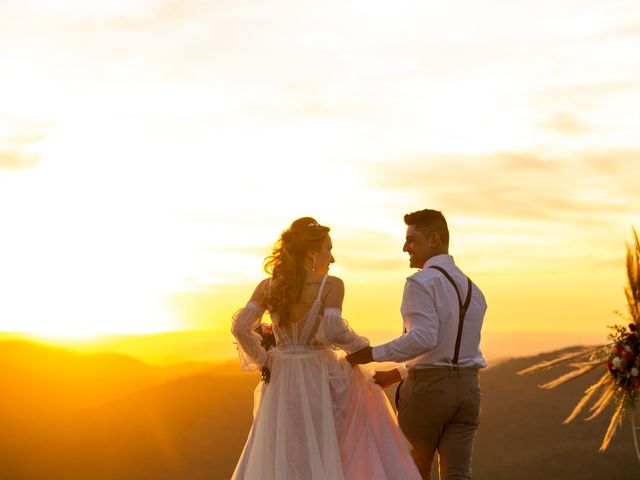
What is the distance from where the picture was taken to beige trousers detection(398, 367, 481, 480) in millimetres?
8047

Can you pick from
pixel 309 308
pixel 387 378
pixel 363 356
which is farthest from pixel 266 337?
pixel 387 378

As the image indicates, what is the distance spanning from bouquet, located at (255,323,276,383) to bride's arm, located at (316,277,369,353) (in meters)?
0.47

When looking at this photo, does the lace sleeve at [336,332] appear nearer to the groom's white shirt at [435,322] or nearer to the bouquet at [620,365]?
the groom's white shirt at [435,322]

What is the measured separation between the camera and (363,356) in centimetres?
855

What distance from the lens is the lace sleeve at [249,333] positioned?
8.59 m

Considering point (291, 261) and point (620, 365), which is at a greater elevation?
point (291, 261)

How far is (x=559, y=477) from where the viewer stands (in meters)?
79.6

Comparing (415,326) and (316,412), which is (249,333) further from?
(415,326)

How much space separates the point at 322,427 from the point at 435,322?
1429 millimetres

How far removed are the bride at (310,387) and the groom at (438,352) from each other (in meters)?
0.33

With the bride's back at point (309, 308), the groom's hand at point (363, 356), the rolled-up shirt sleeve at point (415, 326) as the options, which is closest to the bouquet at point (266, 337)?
the bride's back at point (309, 308)

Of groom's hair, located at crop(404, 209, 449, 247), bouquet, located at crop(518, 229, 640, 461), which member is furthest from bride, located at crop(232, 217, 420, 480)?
bouquet, located at crop(518, 229, 640, 461)

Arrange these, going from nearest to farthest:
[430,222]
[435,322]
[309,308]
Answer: [435,322] → [430,222] → [309,308]

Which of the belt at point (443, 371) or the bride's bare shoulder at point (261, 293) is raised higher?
the bride's bare shoulder at point (261, 293)
